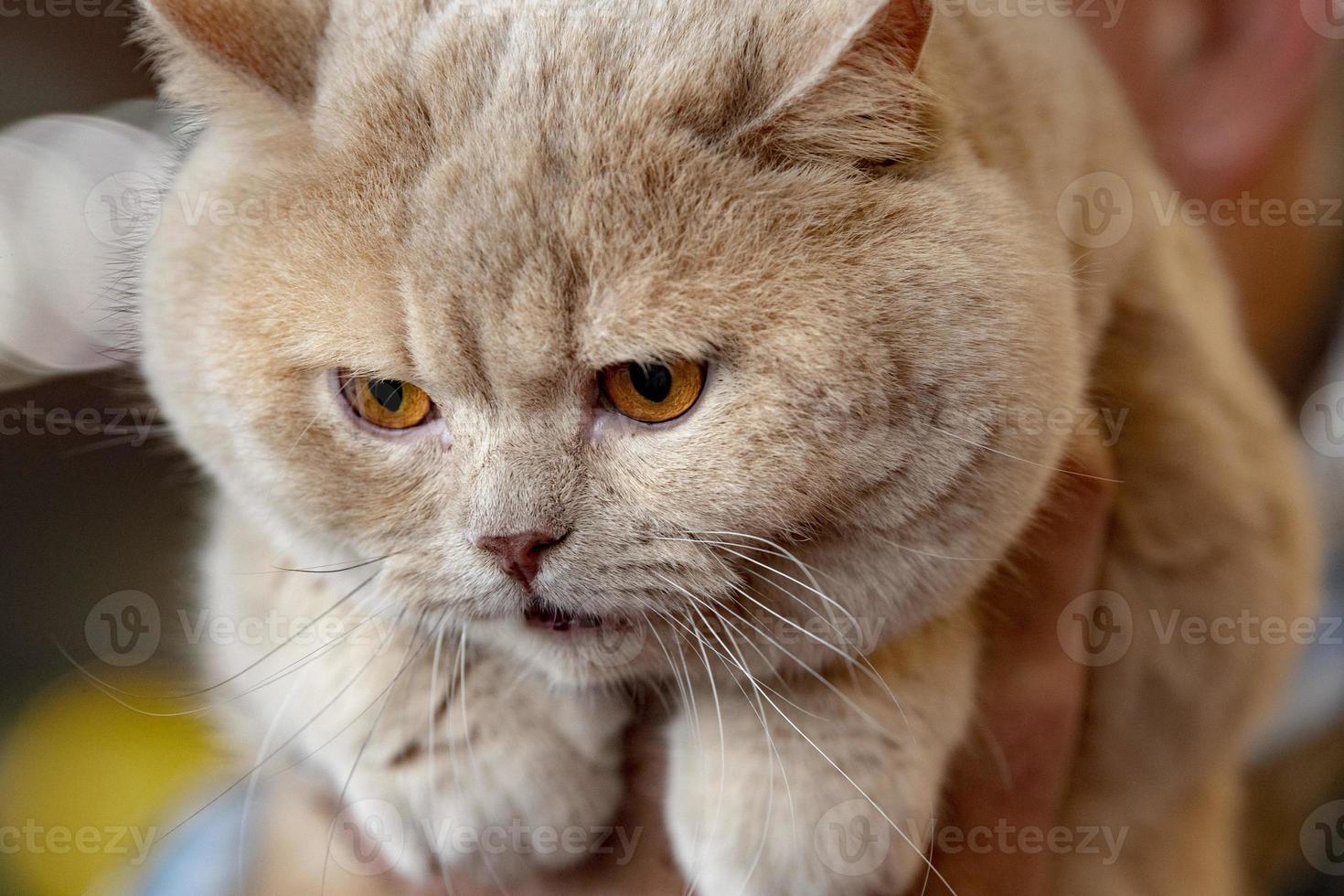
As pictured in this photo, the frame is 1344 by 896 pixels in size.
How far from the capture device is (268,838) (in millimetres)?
1212

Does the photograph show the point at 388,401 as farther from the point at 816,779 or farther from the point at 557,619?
the point at 816,779

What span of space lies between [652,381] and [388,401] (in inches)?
8.5

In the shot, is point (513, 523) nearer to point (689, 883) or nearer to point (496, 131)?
point (496, 131)

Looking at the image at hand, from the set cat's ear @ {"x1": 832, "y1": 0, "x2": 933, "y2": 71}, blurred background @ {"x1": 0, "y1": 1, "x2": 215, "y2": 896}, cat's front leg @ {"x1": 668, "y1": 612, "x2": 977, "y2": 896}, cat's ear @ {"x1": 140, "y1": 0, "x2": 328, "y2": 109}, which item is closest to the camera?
cat's ear @ {"x1": 832, "y1": 0, "x2": 933, "y2": 71}

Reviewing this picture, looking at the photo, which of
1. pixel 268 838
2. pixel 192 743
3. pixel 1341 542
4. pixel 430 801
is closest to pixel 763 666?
pixel 430 801

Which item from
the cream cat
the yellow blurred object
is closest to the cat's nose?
the cream cat

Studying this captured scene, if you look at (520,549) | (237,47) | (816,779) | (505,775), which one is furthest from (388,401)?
(816,779)

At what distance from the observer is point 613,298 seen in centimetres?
69

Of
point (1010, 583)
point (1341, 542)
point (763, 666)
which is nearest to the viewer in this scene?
point (763, 666)

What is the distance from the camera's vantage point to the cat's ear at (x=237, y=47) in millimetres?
757

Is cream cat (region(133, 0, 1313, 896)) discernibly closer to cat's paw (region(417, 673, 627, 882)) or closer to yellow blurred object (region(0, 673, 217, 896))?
cat's paw (region(417, 673, 627, 882))

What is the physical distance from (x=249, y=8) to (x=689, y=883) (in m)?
0.88

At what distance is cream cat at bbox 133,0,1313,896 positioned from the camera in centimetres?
70

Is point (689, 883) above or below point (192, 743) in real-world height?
above
